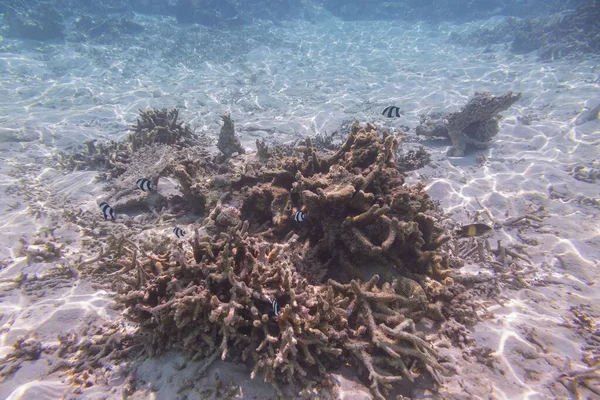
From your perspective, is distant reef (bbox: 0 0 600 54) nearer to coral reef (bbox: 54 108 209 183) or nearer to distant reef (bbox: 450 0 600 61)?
distant reef (bbox: 450 0 600 61)

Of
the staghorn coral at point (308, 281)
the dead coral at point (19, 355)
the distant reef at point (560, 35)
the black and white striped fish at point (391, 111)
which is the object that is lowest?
the dead coral at point (19, 355)

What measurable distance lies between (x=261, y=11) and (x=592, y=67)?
2835 cm

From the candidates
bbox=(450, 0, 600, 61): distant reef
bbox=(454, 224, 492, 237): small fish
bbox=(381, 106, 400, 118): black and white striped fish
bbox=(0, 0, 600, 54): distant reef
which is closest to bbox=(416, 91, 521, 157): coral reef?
bbox=(381, 106, 400, 118): black and white striped fish

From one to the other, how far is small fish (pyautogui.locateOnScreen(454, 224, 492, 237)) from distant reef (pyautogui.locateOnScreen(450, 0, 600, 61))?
770 inches

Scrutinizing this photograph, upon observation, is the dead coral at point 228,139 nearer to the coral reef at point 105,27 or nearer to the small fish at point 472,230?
the small fish at point 472,230

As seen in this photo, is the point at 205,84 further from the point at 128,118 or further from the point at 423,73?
the point at 423,73

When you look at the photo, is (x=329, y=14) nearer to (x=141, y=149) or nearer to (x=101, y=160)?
(x=101, y=160)

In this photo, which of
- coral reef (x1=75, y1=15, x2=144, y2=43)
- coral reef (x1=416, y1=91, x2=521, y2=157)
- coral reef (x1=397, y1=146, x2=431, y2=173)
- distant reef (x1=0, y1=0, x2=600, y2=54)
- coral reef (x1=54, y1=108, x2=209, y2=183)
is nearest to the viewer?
coral reef (x1=54, y1=108, x2=209, y2=183)

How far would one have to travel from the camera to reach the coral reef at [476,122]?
8531 millimetres

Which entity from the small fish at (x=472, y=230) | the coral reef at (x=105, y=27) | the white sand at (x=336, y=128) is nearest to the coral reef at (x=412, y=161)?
the white sand at (x=336, y=128)

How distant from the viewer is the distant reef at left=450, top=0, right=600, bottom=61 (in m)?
17.9

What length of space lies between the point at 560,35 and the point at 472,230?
23.0m

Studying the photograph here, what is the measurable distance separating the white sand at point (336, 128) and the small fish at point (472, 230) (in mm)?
647

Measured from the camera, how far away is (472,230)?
5074 mm
